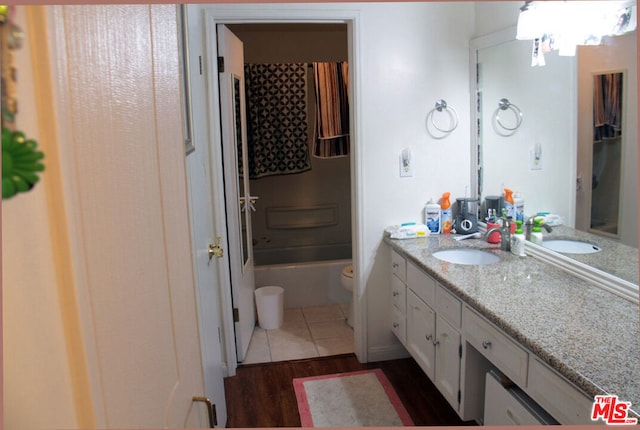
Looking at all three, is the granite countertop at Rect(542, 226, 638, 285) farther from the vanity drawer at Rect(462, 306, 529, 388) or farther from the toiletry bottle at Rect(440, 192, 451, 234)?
the toiletry bottle at Rect(440, 192, 451, 234)

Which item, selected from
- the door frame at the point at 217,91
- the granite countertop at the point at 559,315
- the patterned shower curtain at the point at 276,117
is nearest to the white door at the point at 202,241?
the door frame at the point at 217,91

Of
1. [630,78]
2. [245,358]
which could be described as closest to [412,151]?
[630,78]

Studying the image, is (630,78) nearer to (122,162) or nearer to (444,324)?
(444,324)

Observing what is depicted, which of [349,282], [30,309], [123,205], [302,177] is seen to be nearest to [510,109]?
[349,282]

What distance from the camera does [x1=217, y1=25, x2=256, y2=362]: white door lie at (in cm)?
262

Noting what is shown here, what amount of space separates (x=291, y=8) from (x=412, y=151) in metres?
0.96

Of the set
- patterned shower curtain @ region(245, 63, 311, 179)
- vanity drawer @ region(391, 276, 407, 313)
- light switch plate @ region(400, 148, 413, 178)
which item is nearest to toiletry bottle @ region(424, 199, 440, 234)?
light switch plate @ region(400, 148, 413, 178)

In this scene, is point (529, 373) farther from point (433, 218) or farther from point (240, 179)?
point (240, 179)

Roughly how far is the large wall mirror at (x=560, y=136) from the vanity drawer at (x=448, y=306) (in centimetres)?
59

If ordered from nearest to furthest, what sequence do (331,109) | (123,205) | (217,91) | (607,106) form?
(123,205)
(607,106)
(217,91)
(331,109)

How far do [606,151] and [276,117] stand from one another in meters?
2.57

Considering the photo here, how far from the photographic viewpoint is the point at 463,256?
2416 millimetres

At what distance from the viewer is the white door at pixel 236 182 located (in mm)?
2619

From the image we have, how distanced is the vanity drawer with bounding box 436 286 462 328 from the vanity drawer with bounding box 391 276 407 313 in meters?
0.42
